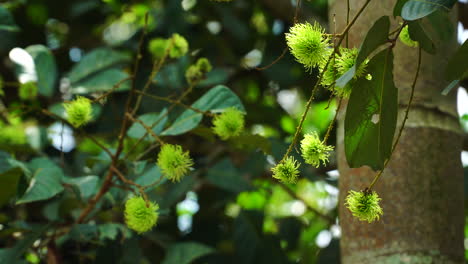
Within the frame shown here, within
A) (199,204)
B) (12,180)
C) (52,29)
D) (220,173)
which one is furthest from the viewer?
(52,29)

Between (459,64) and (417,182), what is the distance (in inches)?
8.9

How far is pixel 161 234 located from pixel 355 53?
1.13m

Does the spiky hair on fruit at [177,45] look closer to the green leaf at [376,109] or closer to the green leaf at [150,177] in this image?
the green leaf at [150,177]

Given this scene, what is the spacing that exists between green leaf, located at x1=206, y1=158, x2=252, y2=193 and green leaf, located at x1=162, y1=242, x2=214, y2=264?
247 mm

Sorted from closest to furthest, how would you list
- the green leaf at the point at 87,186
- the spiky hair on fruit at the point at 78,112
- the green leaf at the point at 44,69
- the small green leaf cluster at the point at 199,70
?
the spiky hair on fruit at the point at 78,112 < the small green leaf cluster at the point at 199,70 < the green leaf at the point at 87,186 < the green leaf at the point at 44,69

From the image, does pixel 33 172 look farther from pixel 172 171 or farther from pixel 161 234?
pixel 161 234

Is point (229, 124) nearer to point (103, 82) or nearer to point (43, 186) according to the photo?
point (43, 186)

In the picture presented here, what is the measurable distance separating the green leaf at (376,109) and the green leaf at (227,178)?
886 millimetres

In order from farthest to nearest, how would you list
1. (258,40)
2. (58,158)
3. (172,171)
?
1. (258,40)
2. (58,158)
3. (172,171)

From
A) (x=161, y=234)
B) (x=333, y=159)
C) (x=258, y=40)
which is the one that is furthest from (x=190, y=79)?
(x=258, y=40)

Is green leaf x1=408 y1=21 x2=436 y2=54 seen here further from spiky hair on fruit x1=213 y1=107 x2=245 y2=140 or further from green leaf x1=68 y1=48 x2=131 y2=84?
green leaf x1=68 y1=48 x2=131 y2=84

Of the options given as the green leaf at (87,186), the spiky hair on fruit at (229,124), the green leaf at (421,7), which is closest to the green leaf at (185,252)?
the green leaf at (87,186)

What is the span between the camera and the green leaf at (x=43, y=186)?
1.16 m

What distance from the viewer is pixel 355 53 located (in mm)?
747
